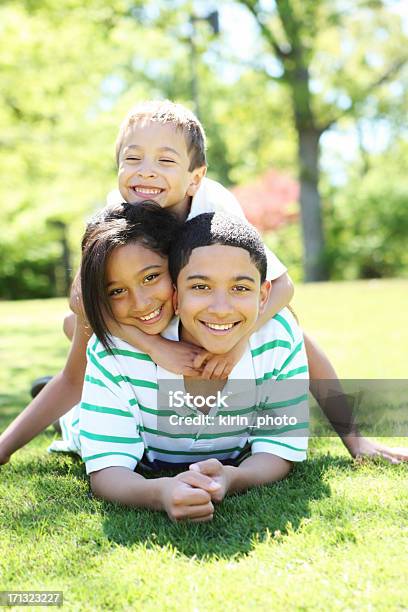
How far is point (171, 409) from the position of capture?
2.93m

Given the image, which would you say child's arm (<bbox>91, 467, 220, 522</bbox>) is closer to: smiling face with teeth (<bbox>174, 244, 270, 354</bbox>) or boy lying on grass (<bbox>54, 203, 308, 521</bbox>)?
boy lying on grass (<bbox>54, 203, 308, 521</bbox>)

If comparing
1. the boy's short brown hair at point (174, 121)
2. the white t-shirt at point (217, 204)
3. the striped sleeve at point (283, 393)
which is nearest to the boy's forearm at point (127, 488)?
the striped sleeve at point (283, 393)

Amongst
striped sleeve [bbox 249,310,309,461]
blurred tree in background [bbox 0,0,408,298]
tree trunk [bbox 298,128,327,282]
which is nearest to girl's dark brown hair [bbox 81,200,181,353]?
striped sleeve [bbox 249,310,309,461]

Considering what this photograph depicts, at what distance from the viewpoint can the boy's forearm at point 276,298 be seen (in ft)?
10.0

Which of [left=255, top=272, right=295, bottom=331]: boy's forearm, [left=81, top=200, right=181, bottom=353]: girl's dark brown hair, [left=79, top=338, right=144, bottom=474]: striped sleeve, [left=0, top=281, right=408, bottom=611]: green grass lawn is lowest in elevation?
[left=0, top=281, right=408, bottom=611]: green grass lawn

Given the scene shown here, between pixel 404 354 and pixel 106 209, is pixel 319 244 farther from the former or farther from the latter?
pixel 106 209

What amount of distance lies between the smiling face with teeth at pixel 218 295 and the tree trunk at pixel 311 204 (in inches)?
622

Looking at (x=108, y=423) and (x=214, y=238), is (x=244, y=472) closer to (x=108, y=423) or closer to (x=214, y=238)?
(x=108, y=423)

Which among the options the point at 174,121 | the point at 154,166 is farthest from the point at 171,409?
the point at 174,121

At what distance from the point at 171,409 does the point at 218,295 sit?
0.53 metres

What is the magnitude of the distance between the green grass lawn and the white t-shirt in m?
0.85

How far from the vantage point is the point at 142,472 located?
A: 3.07 metres

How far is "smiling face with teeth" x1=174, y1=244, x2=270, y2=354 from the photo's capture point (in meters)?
2.71

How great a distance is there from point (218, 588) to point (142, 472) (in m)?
1.15
